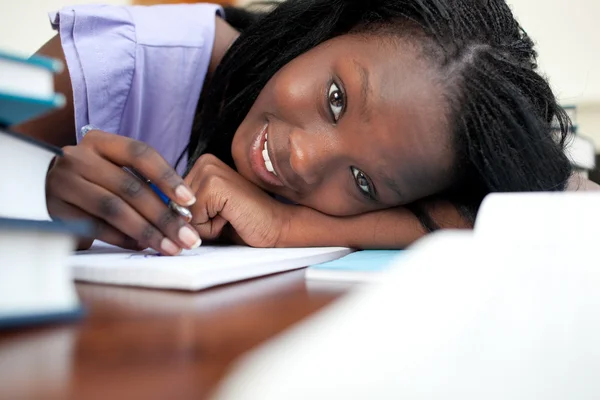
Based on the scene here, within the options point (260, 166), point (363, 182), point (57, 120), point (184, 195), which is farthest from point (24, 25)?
point (184, 195)

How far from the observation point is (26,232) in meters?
0.22

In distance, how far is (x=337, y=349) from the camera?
166mm

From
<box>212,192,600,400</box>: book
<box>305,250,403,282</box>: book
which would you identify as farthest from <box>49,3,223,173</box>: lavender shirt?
<box>212,192,600,400</box>: book

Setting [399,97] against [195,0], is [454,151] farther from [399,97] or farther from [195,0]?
A: [195,0]

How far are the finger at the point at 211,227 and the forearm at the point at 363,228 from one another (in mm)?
69

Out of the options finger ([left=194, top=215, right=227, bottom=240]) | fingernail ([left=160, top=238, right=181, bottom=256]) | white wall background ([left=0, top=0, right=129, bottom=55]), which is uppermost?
fingernail ([left=160, top=238, right=181, bottom=256])

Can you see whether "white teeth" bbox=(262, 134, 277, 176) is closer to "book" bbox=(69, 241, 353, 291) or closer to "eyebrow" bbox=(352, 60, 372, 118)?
"eyebrow" bbox=(352, 60, 372, 118)

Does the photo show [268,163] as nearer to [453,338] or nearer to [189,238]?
[189,238]

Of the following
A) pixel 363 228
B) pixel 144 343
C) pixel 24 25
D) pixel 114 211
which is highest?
pixel 144 343

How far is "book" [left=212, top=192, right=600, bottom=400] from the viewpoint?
14 centimetres

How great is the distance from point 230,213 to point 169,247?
192 millimetres

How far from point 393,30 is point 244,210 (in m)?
0.29

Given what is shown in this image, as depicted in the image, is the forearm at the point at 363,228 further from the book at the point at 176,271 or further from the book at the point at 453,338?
the book at the point at 453,338

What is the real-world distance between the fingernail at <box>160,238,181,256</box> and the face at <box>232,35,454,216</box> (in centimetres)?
25
